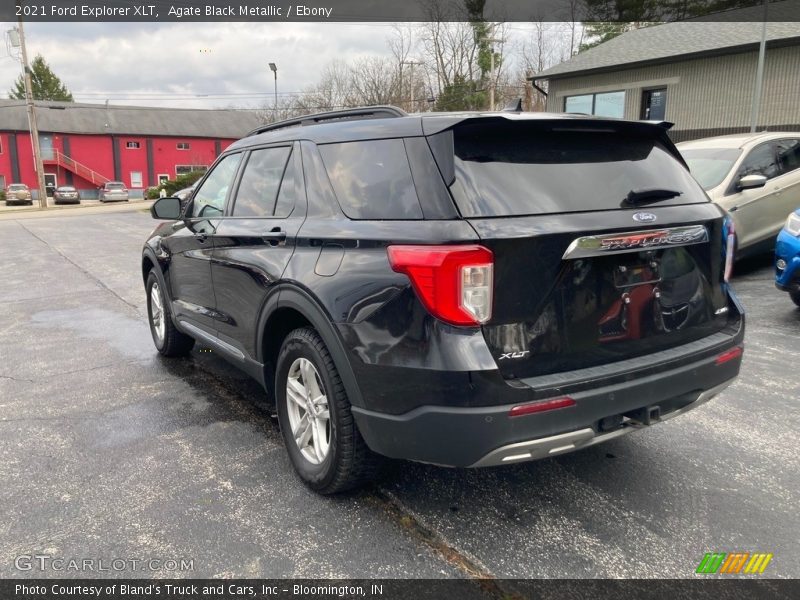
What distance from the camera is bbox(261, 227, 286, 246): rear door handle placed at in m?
3.32

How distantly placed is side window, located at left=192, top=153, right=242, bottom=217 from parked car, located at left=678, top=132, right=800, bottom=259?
19.9 feet

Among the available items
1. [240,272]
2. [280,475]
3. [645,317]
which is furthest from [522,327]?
[240,272]

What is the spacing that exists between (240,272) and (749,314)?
552 centimetres

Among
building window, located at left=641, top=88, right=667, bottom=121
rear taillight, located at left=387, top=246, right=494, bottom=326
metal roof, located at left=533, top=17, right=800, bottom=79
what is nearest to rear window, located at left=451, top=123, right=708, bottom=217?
rear taillight, located at left=387, top=246, right=494, bottom=326

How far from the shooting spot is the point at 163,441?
3852 millimetres

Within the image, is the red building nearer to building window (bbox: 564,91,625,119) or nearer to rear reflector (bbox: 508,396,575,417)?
building window (bbox: 564,91,625,119)

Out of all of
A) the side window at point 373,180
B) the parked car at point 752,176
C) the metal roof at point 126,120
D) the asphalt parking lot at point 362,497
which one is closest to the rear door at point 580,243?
the side window at point 373,180

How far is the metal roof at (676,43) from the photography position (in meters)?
17.2

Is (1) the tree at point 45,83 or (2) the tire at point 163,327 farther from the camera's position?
(1) the tree at point 45,83

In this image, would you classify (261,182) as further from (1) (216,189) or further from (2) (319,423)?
(2) (319,423)

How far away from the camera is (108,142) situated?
5438 centimetres

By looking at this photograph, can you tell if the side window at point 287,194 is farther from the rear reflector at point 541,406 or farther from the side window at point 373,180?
the rear reflector at point 541,406

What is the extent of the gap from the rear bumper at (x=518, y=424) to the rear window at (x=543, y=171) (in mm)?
747

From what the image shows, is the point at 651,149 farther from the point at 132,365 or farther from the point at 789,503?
the point at 132,365
